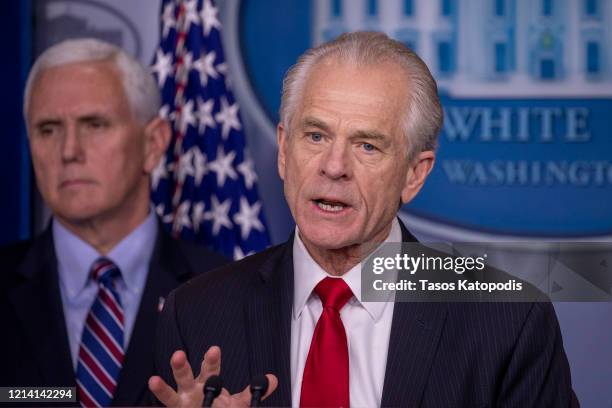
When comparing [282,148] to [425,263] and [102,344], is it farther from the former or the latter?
[102,344]

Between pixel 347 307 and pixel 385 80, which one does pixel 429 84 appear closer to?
pixel 385 80

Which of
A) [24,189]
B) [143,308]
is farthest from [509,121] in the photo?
[24,189]

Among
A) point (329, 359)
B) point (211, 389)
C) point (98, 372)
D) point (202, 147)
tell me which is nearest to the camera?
point (211, 389)

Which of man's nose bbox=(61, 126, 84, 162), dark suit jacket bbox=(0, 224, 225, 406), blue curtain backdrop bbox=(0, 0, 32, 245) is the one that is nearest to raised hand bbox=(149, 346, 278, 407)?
dark suit jacket bbox=(0, 224, 225, 406)

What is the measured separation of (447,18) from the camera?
147 inches

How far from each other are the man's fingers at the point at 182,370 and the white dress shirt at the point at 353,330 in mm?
344

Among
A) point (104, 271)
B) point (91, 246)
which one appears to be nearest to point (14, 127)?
point (91, 246)

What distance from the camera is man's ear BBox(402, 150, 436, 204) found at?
2.50 meters

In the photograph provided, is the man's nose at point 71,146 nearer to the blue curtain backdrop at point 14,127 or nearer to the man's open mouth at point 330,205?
the blue curtain backdrop at point 14,127

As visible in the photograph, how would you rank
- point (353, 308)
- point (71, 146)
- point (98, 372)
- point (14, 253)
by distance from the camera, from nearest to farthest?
point (353, 308) → point (98, 372) → point (71, 146) → point (14, 253)

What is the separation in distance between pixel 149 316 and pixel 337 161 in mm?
1241

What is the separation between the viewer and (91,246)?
11.2 ft

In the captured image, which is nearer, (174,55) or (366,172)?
(366,172)

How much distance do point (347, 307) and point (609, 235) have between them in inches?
65.9
